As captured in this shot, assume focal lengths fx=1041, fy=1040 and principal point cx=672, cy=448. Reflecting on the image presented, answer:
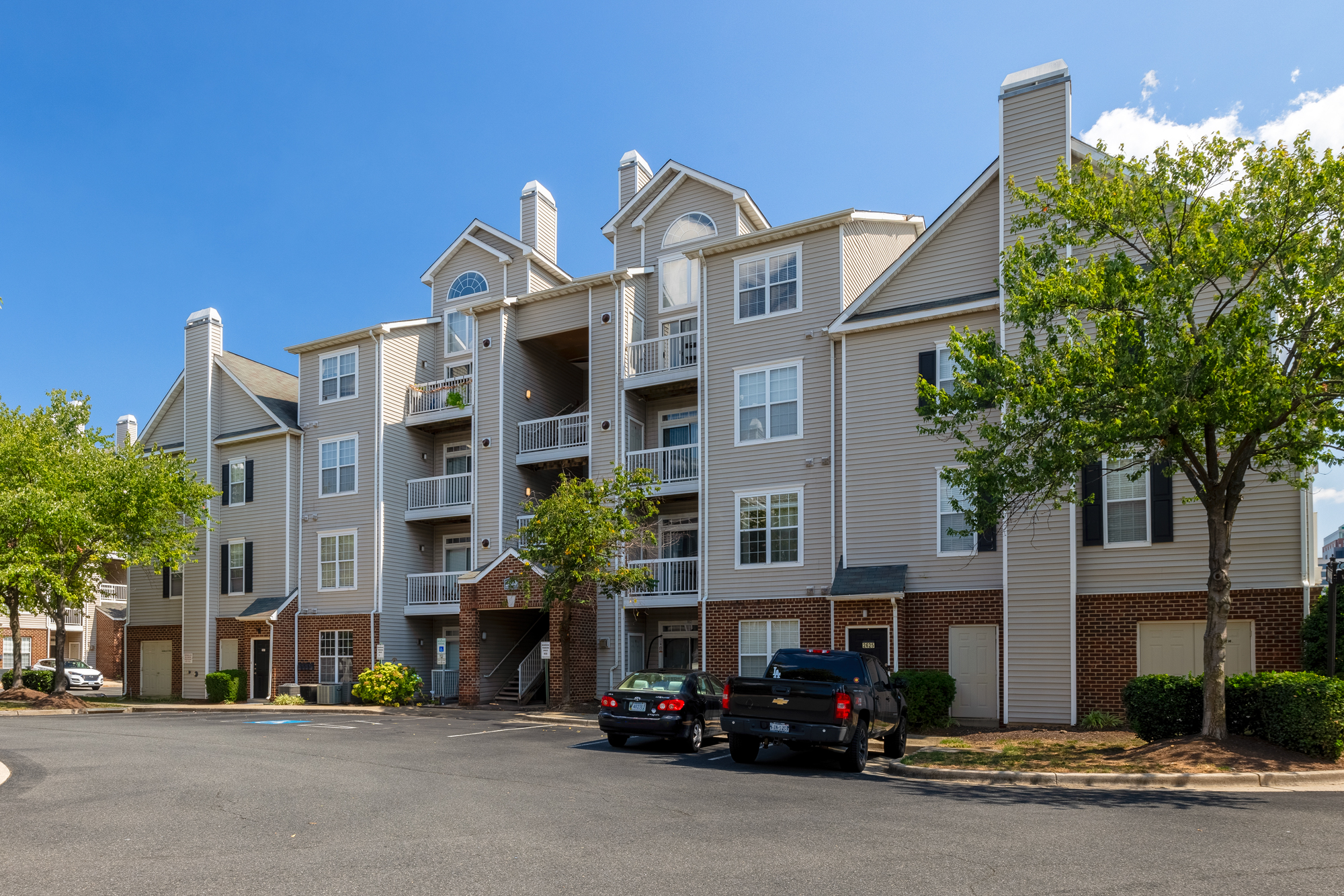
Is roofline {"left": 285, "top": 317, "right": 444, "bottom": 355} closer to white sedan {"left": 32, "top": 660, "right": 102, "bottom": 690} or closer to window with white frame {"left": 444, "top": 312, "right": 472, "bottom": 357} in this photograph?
window with white frame {"left": 444, "top": 312, "right": 472, "bottom": 357}

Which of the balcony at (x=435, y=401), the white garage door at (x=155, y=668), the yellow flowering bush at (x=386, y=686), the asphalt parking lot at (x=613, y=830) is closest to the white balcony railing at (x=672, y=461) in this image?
the balcony at (x=435, y=401)

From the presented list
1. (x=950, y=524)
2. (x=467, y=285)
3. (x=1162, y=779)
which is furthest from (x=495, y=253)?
(x=1162, y=779)

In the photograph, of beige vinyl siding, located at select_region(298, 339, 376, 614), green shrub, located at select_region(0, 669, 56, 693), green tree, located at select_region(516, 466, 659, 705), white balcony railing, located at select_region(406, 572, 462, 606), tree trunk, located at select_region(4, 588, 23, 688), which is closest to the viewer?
green tree, located at select_region(516, 466, 659, 705)

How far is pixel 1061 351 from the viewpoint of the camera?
1495 centimetres

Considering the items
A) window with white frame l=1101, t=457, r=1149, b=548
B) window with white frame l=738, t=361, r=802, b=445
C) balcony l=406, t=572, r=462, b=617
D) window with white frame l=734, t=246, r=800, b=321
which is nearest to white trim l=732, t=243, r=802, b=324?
window with white frame l=734, t=246, r=800, b=321

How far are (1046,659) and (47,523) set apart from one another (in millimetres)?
26395

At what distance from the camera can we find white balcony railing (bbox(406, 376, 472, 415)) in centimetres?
3216

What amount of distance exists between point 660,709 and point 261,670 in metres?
21.2

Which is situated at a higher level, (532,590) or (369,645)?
(532,590)

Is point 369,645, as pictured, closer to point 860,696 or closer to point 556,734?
point 556,734

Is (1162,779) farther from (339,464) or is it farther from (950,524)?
(339,464)

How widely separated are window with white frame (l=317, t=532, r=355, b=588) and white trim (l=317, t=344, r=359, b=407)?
14.2 ft

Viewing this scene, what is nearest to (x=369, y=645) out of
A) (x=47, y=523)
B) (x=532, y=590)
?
(x=532, y=590)

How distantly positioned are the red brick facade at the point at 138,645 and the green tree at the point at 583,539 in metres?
17.0
